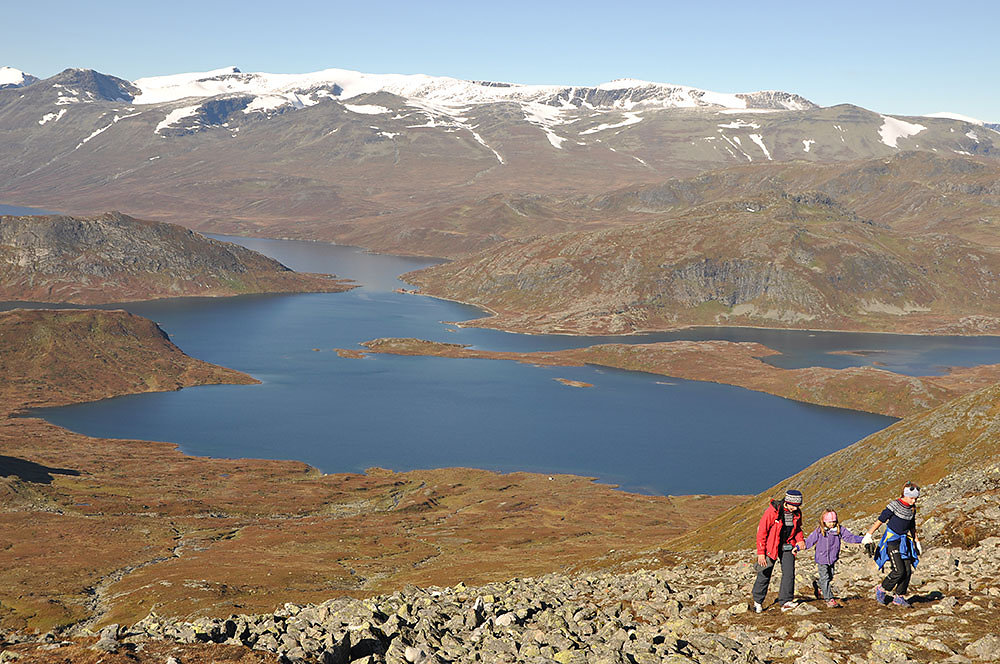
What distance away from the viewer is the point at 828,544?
2814cm

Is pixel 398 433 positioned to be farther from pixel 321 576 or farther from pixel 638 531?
pixel 321 576

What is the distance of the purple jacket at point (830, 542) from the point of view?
28109 millimetres

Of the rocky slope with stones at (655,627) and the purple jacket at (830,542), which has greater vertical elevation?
the purple jacket at (830,542)

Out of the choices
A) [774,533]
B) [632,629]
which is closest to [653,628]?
[632,629]

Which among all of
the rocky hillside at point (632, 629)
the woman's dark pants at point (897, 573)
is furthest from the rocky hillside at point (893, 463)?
the woman's dark pants at point (897, 573)

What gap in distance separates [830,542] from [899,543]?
2.58 m

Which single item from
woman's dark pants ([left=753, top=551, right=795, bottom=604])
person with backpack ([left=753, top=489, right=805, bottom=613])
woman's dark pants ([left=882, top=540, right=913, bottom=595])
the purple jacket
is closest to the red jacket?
person with backpack ([left=753, top=489, right=805, bottom=613])

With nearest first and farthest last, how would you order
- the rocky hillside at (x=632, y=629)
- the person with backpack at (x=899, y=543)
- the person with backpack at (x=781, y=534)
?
the rocky hillside at (x=632, y=629) → the person with backpack at (x=899, y=543) → the person with backpack at (x=781, y=534)

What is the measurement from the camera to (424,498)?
146m

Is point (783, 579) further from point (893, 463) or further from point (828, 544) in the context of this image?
point (893, 463)

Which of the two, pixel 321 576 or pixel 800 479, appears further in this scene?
pixel 321 576

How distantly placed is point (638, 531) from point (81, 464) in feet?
376

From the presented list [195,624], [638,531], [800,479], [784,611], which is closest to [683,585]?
[784,611]

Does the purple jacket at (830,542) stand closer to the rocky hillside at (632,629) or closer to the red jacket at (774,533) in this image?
the red jacket at (774,533)
